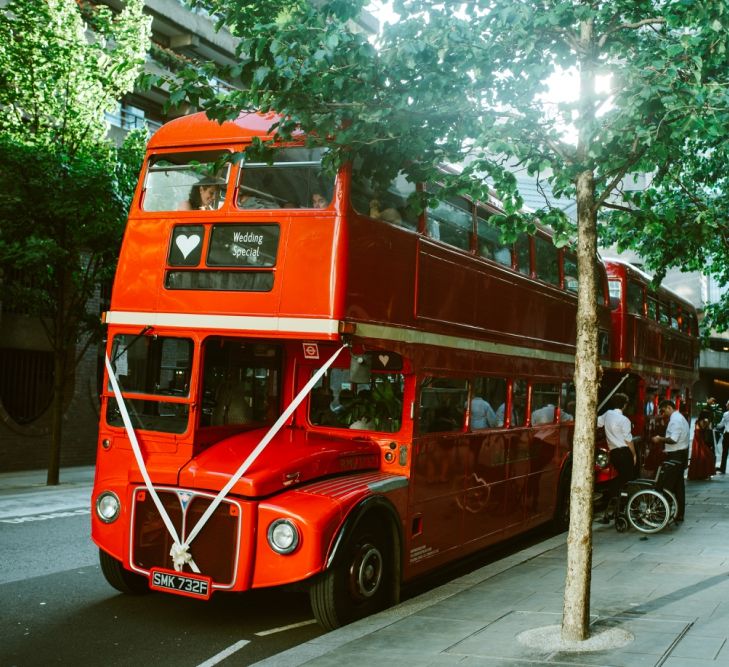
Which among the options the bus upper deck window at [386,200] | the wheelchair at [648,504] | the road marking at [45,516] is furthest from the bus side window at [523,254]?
the road marking at [45,516]

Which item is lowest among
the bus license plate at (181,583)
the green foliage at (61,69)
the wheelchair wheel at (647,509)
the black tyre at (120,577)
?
the black tyre at (120,577)

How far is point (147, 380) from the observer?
7.65 m

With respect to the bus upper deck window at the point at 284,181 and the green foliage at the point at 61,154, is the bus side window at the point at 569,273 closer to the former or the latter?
the bus upper deck window at the point at 284,181

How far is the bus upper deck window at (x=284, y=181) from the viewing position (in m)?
7.56

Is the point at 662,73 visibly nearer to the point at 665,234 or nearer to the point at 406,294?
the point at 406,294

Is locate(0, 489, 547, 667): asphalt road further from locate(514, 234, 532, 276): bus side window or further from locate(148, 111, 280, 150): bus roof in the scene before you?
locate(148, 111, 280, 150): bus roof

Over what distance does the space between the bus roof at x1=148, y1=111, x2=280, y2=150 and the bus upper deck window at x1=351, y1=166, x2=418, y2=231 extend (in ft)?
3.04

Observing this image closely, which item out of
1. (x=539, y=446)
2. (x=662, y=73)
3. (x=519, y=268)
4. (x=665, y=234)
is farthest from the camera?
(x=539, y=446)

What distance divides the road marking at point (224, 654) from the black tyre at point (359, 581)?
58cm

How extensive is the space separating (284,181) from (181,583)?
3342 millimetres

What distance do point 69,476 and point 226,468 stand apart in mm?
12473

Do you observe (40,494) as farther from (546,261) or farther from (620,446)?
(620,446)

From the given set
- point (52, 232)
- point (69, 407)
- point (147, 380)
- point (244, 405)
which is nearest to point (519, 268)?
point (244, 405)

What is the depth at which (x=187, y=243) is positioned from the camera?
767cm
